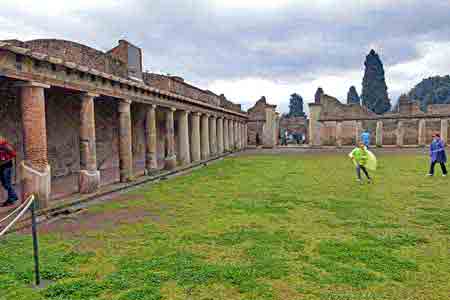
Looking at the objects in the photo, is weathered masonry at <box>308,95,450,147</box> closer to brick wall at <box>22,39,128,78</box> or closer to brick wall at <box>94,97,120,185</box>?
brick wall at <box>94,97,120,185</box>

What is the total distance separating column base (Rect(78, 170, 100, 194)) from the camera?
10188mm

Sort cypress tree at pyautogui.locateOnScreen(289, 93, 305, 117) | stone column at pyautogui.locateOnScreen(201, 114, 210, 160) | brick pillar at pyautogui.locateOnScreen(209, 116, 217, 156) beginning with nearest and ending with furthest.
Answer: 1. stone column at pyautogui.locateOnScreen(201, 114, 210, 160)
2. brick pillar at pyautogui.locateOnScreen(209, 116, 217, 156)
3. cypress tree at pyautogui.locateOnScreen(289, 93, 305, 117)

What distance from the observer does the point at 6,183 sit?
8422mm

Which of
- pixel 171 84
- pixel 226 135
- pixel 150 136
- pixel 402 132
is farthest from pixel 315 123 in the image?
pixel 150 136

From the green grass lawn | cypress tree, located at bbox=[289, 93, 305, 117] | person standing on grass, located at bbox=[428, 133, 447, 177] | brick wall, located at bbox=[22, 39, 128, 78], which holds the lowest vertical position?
the green grass lawn

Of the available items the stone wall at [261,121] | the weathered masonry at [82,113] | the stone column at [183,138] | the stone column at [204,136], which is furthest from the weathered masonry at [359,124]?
the stone column at [183,138]

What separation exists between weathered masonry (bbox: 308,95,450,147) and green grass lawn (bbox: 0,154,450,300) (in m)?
27.8

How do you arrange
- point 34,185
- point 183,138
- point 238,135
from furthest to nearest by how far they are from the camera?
point 238,135 < point 183,138 < point 34,185

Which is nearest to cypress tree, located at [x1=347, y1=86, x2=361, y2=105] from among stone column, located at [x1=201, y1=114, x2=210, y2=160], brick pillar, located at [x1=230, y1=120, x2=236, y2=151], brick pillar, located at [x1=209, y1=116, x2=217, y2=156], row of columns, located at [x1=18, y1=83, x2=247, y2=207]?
brick pillar, located at [x1=230, y1=120, x2=236, y2=151]

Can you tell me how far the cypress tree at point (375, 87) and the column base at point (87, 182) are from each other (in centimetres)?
4974

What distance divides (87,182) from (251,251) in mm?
6924

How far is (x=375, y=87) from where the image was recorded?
5250 centimetres

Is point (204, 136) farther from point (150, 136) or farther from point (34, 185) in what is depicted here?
point (34, 185)

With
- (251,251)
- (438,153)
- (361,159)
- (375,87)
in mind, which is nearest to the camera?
(251,251)
